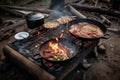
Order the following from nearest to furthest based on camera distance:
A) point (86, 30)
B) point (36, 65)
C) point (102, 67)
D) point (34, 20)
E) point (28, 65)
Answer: point (36, 65) < point (28, 65) < point (86, 30) < point (34, 20) < point (102, 67)

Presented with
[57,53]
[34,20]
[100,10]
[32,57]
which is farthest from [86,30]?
[100,10]

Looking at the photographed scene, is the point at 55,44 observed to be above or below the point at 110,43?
above

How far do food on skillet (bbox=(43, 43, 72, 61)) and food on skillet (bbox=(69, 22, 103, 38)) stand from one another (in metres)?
0.65

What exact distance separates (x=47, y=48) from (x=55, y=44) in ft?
0.98

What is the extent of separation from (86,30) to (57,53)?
1.45 meters

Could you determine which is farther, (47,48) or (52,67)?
(47,48)

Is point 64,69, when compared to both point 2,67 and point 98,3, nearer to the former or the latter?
point 2,67

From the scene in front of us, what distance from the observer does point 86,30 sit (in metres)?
4.88

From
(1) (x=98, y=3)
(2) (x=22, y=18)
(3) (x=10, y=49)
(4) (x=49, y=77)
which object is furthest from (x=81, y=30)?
(1) (x=98, y=3)

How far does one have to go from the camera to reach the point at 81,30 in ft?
16.0

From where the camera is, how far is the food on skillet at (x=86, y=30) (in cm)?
461

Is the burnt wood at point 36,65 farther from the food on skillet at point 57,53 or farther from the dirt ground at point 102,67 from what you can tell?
the dirt ground at point 102,67

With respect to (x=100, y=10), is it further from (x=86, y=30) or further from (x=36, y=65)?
(x=36, y=65)

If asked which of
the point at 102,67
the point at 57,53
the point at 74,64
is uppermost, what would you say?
the point at 57,53
